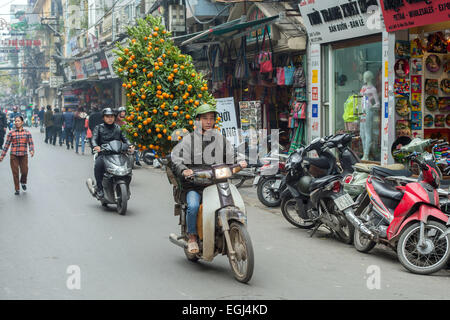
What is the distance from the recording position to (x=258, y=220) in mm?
9672

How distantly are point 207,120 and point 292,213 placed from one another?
3.19 meters

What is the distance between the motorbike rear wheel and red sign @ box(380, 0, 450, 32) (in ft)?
11.5

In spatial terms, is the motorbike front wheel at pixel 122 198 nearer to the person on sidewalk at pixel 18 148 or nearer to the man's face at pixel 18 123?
the person on sidewalk at pixel 18 148

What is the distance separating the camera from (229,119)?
15.5m

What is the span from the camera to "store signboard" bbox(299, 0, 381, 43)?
1160cm

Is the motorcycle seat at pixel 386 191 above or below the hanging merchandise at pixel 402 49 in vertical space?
below

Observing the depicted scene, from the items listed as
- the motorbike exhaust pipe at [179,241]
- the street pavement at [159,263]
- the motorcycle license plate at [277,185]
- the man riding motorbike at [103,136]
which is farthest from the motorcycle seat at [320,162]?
the man riding motorbike at [103,136]

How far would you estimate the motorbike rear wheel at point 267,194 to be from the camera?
10.9 meters

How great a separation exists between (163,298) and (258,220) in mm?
4554

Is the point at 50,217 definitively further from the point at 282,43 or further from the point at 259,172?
the point at 282,43

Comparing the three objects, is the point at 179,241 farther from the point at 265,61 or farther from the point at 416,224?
the point at 265,61

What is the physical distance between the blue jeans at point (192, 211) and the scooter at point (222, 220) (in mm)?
Result: 48
